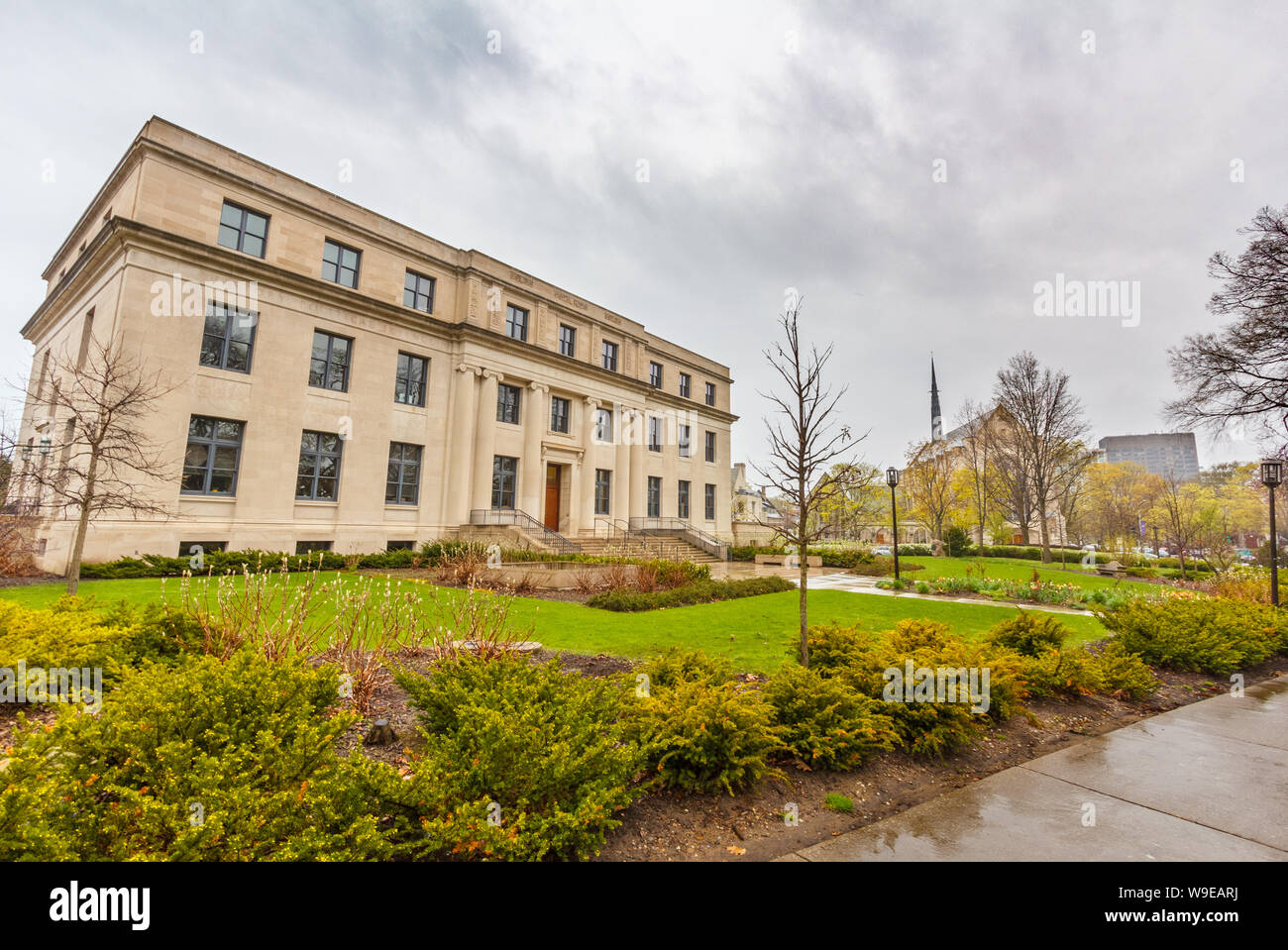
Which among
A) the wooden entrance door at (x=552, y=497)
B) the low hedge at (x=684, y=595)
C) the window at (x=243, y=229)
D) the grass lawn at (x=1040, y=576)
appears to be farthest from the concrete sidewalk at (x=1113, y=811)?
the wooden entrance door at (x=552, y=497)

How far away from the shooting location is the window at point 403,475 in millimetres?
23811

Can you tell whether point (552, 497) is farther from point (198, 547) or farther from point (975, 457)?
point (975, 457)

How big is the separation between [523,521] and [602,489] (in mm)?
6676

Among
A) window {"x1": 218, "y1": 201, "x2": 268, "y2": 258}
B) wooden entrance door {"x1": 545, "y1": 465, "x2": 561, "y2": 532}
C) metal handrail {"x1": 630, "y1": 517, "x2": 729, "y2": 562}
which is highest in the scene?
window {"x1": 218, "y1": 201, "x2": 268, "y2": 258}

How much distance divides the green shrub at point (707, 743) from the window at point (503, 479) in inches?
939

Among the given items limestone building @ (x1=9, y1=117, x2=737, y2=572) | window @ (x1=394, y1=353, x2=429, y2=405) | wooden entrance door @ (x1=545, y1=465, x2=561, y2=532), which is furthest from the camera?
wooden entrance door @ (x1=545, y1=465, x2=561, y2=532)

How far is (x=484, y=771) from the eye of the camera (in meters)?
3.22

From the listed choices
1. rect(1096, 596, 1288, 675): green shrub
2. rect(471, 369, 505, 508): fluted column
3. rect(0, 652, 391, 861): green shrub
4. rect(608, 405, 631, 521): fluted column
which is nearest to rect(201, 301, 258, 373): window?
rect(471, 369, 505, 508): fluted column

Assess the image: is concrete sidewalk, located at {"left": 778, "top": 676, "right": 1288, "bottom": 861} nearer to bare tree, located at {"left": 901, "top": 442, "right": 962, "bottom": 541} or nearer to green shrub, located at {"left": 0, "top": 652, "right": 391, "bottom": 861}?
green shrub, located at {"left": 0, "top": 652, "right": 391, "bottom": 861}

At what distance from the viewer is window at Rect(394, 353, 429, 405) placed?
2450 cm

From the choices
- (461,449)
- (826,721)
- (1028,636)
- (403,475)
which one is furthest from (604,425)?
(826,721)

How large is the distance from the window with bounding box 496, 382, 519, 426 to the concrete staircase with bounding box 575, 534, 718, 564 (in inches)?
Answer: 275

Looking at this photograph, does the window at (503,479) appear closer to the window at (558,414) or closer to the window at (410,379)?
the window at (558,414)

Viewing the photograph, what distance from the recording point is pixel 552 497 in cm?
3034
